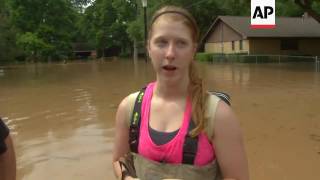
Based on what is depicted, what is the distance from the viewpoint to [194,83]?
2.01m

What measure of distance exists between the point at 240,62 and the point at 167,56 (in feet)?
125

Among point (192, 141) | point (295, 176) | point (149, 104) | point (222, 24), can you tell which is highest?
point (222, 24)

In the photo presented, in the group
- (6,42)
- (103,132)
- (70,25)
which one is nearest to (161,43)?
(103,132)

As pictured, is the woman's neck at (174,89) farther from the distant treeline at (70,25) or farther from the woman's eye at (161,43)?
the distant treeline at (70,25)

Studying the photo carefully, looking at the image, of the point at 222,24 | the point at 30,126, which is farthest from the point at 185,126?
the point at 222,24

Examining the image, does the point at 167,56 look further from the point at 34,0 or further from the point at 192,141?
the point at 34,0

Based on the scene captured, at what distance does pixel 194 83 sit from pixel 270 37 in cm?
4341

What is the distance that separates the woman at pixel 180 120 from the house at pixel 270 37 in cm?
4167

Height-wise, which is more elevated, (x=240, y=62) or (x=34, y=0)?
(x=34, y=0)

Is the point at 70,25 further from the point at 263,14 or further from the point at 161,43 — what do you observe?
the point at 161,43

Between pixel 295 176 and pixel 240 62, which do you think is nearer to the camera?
pixel 295 176

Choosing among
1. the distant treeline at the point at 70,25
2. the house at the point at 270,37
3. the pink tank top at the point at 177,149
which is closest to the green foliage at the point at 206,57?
the house at the point at 270,37

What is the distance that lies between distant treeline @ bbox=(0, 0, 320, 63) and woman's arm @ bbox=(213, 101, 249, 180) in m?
51.1

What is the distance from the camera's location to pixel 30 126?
11.0 metres
